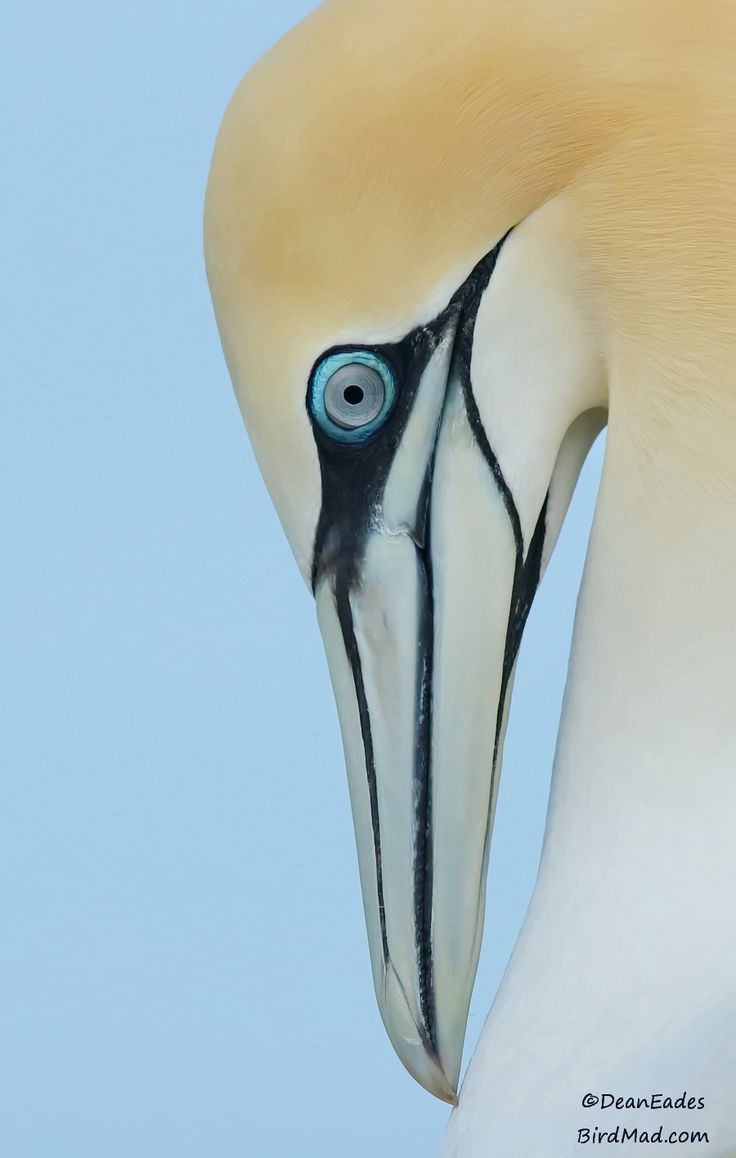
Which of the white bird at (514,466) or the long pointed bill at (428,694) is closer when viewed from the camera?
the white bird at (514,466)

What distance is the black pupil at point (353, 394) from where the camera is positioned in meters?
1.56

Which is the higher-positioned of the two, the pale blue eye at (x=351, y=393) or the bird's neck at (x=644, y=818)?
the pale blue eye at (x=351, y=393)

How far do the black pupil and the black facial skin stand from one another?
0.03 meters

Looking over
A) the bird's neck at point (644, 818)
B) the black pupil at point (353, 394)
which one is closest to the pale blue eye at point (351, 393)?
the black pupil at point (353, 394)

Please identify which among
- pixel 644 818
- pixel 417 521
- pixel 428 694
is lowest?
pixel 644 818

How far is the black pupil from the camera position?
1.56 metres

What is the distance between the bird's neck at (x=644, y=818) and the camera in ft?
5.11

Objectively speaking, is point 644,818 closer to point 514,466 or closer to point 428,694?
point 428,694

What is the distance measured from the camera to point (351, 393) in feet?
5.11

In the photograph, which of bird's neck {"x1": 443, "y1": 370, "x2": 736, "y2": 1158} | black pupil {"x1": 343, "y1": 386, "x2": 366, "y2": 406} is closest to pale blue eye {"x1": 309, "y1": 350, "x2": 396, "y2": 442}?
black pupil {"x1": 343, "y1": 386, "x2": 366, "y2": 406}

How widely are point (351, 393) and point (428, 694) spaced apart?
271 millimetres

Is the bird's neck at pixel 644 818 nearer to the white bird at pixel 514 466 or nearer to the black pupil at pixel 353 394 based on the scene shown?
the white bird at pixel 514 466

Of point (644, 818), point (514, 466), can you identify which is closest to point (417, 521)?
point (514, 466)

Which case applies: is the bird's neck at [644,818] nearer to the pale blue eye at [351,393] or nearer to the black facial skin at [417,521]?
the black facial skin at [417,521]
